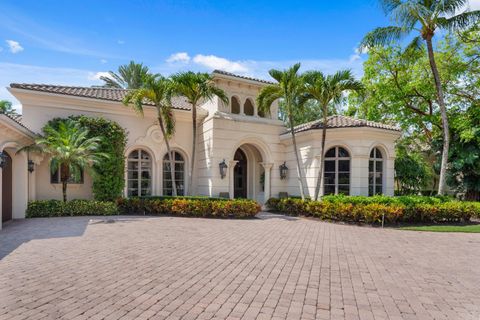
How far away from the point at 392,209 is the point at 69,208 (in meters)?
12.9

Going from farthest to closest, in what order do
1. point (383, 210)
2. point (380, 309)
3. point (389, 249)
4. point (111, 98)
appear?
1. point (111, 98)
2. point (383, 210)
3. point (389, 249)
4. point (380, 309)

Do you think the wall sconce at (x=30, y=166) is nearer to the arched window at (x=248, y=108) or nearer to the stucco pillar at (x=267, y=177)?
the arched window at (x=248, y=108)

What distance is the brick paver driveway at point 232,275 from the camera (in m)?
4.11

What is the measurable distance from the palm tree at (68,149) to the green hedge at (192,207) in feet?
7.27

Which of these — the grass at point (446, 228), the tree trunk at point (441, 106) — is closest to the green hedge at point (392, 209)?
the grass at point (446, 228)

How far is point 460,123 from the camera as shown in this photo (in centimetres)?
1673

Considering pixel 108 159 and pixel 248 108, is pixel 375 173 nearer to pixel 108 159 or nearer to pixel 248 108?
pixel 248 108

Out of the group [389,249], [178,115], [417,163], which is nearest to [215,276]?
[389,249]

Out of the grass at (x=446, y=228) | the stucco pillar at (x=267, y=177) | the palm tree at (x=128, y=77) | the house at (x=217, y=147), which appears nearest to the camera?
the grass at (x=446, y=228)

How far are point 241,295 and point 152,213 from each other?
10012 millimetres

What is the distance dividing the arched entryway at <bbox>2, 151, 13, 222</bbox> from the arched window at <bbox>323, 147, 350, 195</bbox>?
13.5 meters

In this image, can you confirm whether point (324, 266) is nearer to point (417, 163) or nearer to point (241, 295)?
point (241, 295)

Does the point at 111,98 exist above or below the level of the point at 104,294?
above

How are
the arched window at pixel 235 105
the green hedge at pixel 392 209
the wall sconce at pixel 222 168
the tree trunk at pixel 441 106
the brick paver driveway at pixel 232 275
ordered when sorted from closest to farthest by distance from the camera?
the brick paver driveway at pixel 232 275
the green hedge at pixel 392 209
the tree trunk at pixel 441 106
the wall sconce at pixel 222 168
the arched window at pixel 235 105
